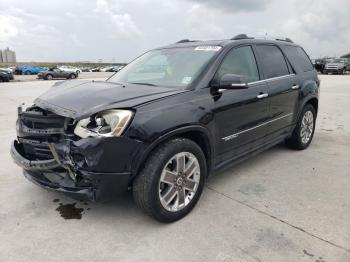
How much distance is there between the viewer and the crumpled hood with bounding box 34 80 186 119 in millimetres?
2742

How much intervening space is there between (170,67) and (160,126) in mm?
1234

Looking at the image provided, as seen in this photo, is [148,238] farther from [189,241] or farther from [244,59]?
[244,59]

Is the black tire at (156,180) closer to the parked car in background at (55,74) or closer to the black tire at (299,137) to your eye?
the black tire at (299,137)

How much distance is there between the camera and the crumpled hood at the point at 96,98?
9.00ft

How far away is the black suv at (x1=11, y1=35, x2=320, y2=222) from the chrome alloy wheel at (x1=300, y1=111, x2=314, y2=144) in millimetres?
1024

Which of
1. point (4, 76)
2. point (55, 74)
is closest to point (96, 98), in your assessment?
point (4, 76)

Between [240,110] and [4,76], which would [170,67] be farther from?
[4,76]

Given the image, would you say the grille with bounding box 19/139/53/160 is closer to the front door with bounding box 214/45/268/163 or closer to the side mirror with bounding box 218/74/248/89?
the front door with bounding box 214/45/268/163

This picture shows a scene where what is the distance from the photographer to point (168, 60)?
3.93m

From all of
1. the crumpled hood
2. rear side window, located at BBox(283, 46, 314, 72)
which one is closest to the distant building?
rear side window, located at BBox(283, 46, 314, 72)

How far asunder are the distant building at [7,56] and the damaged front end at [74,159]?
12474 centimetres

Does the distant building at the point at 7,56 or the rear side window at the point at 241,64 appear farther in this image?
the distant building at the point at 7,56

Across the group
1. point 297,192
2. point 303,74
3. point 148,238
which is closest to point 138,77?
point 148,238

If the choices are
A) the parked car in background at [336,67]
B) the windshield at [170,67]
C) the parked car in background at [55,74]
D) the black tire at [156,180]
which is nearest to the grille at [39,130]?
the black tire at [156,180]
